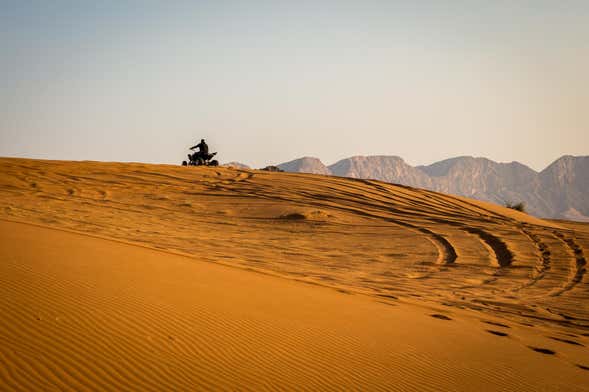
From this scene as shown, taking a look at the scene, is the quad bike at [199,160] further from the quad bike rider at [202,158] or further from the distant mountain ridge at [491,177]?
the distant mountain ridge at [491,177]

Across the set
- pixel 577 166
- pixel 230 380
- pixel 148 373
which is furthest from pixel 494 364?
pixel 577 166

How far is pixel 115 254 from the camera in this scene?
7422 mm

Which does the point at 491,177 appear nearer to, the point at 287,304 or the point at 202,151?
the point at 202,151

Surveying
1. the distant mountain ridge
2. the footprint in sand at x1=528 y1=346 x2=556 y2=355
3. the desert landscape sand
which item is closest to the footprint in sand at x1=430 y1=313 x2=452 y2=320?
the desert landscape sand

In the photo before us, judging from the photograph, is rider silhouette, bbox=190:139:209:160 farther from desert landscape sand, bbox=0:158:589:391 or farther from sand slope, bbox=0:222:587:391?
sand slope, bbox=0:222:587:391

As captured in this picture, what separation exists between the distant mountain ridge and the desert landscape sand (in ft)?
378

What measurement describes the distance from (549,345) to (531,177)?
165 m

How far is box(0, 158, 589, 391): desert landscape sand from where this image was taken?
3.60 metres

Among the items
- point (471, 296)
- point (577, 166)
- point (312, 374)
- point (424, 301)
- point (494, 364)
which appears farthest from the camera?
point (577, 166)

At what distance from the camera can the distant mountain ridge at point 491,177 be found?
130m

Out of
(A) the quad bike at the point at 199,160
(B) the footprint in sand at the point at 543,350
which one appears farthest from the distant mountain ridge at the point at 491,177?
(B) the footprint in sand at the point at 543,350

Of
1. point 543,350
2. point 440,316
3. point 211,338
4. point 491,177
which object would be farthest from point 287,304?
point 491,177

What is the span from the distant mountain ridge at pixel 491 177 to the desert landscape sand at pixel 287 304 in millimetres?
115100

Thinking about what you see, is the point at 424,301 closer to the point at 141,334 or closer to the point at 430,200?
the point at 141,334
